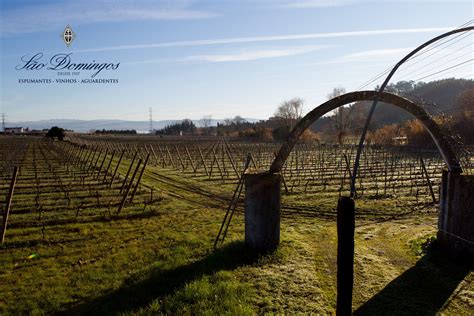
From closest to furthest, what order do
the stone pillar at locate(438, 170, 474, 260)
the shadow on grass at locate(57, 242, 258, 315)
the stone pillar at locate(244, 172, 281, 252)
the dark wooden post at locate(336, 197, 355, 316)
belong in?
the dark wooden post at locate(336, 197, 355, 316) < the shadow on grass at locate(57, 242, 258, 315) < the stone pillar at locate(438, 170, 474, 260) < the stone pillar at locate(244, 172, 281, 252)

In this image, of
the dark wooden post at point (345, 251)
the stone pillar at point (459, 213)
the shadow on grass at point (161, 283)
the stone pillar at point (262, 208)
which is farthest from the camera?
Answer: the stone pillar at point (262, 208)

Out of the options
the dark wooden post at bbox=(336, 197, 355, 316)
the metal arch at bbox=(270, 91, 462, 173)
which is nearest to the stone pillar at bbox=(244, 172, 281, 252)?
the metal arch at bbox=(270, 91, 462, 173)

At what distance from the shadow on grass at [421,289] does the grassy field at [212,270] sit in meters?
Result: 0.02

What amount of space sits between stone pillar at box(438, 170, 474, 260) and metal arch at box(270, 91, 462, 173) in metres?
0.45

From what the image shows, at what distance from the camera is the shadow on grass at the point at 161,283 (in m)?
6.36

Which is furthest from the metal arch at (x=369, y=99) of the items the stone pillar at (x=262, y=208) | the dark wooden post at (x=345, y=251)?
the dark wooden post at (x=345, y=251)

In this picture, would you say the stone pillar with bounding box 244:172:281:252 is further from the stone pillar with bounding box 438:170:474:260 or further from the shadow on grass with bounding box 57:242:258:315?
the stone pillar with bounding box 438:170:474:260

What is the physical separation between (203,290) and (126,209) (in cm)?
800

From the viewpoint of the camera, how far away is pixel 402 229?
10.8 m

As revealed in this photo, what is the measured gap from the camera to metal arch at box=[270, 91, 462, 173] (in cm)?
831

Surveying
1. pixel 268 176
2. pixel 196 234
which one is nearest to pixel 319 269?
pixel 268 176

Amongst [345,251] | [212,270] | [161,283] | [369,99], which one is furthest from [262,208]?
[345,251]

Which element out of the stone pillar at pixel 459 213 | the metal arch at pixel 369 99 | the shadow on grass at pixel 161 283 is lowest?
the shadow on grass at pixel 161 283

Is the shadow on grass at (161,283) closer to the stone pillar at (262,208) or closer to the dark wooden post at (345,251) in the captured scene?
the stone pillar at (262,208)
